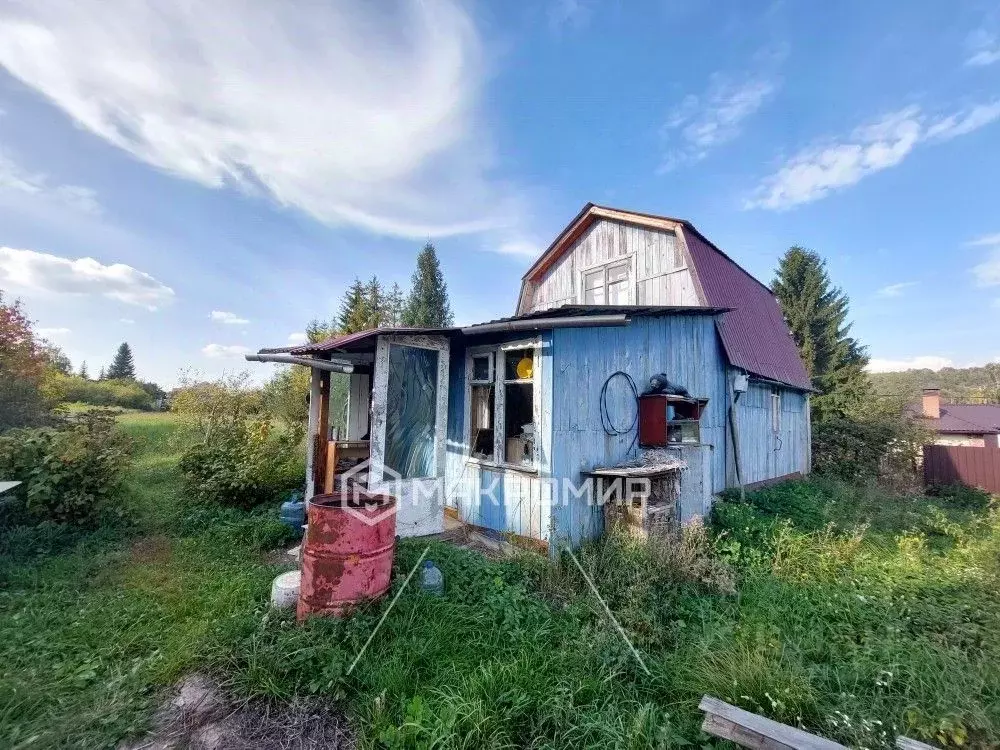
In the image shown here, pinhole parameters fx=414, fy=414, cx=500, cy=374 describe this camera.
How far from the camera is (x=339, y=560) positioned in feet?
11.3

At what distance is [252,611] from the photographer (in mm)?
3668

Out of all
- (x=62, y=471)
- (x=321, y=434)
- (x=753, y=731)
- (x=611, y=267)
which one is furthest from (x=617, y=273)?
(x=62, y=471)

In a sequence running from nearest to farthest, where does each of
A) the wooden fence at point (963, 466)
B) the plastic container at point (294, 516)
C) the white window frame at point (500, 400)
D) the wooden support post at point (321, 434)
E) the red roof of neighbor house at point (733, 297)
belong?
1. the white window frame at point (500, 400)
2. the plastic container at point (294, 516)
3. the wooden support post at point (321, 434)
4. the red roof of neighbor house at point (733, 297)
5. the wooden fence at point (963, 466)

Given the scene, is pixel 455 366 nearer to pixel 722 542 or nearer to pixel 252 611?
pixel 252 611

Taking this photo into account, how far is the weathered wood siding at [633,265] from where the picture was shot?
908cm

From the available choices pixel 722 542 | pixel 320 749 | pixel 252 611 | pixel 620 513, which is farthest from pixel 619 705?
pixel 722 542

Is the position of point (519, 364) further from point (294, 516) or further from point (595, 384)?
point (294, 516)

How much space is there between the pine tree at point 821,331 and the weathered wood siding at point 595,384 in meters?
18.8

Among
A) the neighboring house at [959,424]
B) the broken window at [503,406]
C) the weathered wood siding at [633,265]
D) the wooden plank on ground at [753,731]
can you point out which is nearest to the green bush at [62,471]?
the broken window at [503,406]

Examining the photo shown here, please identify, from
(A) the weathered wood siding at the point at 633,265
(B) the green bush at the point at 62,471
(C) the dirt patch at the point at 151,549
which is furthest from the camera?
(A) the weathered wood siding at the point at 633,265

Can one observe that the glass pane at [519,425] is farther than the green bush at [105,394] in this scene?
No

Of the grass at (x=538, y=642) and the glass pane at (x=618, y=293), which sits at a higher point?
the glass pane at (x=618, y=293)

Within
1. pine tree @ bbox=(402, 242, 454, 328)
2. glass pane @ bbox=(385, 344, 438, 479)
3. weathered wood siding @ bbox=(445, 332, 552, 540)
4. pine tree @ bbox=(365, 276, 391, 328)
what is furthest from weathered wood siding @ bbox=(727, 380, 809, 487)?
pine tree @ bbox=(402, 242, 454, 328)

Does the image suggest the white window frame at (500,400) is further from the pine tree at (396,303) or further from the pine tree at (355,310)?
the pine tree at (396,303)
